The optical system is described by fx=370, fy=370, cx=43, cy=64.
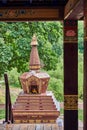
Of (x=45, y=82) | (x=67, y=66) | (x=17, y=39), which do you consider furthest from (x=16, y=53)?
(x=67, y=66)

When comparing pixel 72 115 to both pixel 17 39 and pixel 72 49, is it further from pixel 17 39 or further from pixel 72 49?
pixel 17 39

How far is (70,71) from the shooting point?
6266mm

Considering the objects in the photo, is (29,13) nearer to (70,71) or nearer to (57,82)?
(70,71)

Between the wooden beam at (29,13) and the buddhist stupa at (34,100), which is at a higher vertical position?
the wooden beam at (29,13)

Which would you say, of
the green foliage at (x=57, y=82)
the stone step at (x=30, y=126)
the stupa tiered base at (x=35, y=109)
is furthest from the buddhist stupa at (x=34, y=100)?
the green foliage at (x=57, y=82)

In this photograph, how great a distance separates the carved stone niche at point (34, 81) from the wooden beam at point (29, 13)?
11.1 feet

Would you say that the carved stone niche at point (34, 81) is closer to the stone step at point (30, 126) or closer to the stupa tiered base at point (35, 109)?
the stupa tiered base at point (35, 109)

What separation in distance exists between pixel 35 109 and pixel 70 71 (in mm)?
3110

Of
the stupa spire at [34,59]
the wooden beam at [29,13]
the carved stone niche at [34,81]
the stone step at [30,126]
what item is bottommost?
the stone step at [30,126]

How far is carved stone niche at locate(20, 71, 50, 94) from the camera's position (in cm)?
935

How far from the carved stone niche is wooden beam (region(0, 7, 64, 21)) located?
3381 mm

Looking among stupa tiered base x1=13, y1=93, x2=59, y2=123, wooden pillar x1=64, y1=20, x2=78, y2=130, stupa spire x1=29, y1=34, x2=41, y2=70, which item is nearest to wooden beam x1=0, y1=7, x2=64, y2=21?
wooden pillar x1=64, y1=20, x2=78, y2=130

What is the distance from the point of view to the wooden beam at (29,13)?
607 cm

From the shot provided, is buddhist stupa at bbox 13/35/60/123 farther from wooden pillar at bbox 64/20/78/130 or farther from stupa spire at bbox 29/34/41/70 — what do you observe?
wooden pillar at bbox 64/20/78/130
